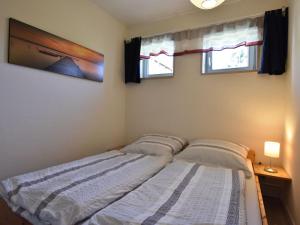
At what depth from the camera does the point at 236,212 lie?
102 centimetres

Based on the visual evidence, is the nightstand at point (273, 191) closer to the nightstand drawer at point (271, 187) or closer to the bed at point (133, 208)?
the nightstand drawer at point (271, 187)

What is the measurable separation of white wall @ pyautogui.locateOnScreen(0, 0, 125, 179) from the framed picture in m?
0.06

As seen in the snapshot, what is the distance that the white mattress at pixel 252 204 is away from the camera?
1.03 m

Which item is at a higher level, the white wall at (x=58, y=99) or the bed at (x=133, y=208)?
the white wall at (x=58, y=99)

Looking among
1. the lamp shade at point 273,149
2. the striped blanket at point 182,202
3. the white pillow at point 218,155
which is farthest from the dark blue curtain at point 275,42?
the striped blanket at point 182,202

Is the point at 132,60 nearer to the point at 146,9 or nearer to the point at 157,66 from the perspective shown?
the point at 157,66

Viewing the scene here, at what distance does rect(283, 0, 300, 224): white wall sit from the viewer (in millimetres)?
1646

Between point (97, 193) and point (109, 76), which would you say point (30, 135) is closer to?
point (97, 193)

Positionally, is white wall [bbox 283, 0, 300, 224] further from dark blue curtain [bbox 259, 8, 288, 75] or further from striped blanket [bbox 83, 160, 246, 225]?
striped blanket [bbox 83, 160, 246, 225]

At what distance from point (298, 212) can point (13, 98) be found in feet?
8.53

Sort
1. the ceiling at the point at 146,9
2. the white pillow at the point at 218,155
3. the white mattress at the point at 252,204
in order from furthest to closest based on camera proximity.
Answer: the ceiling at the point at 146,9 < the white pillow at the point at 218,155 < the white mattress at the point at 252,204

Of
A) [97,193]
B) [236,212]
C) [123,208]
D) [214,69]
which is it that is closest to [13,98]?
[97,193]

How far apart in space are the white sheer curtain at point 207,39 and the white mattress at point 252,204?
1.63 meters

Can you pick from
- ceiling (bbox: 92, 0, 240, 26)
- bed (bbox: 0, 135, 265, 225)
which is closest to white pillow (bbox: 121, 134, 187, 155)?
bed (bbox: 0, 135, 265, 225)
